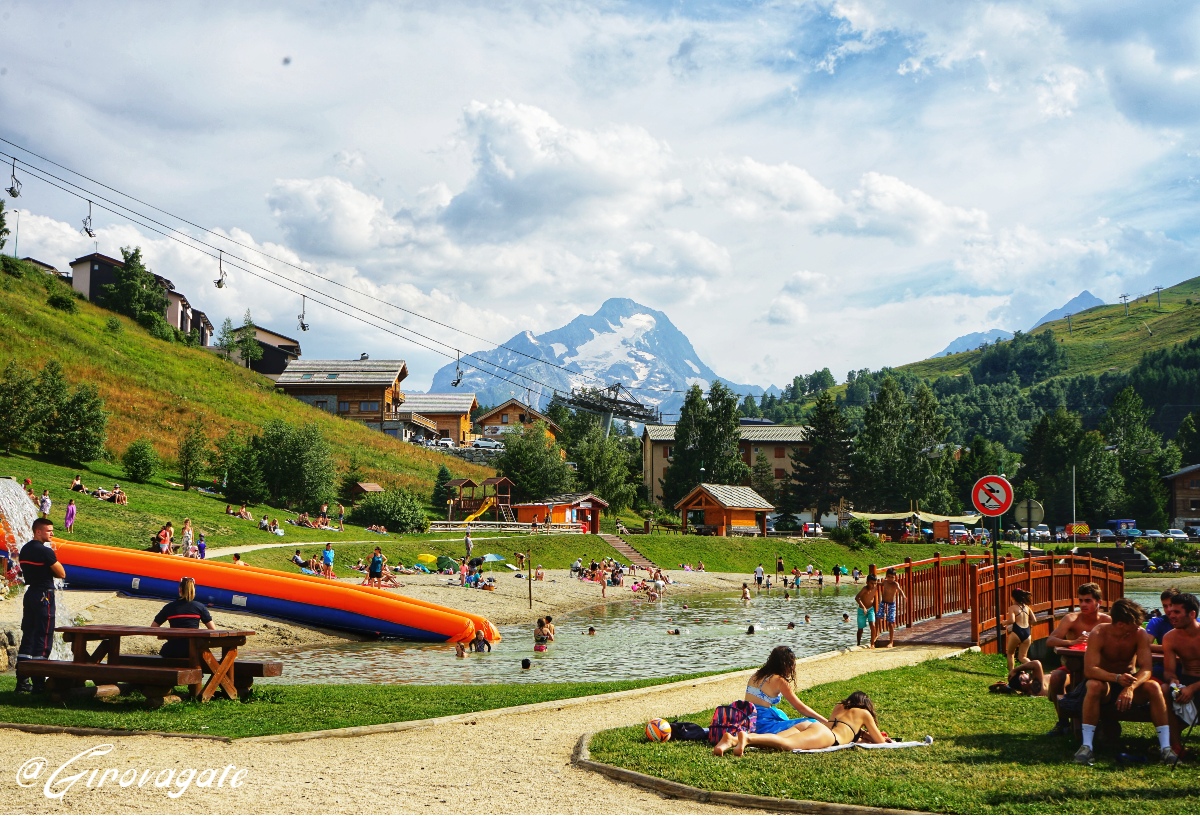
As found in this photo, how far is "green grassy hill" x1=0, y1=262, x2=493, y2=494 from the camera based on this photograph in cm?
5878

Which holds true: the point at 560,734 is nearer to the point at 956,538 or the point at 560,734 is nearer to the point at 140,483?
the point at 140,483

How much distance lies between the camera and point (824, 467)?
81812 mm

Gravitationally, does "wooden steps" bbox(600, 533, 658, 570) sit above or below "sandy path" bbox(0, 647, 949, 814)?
below

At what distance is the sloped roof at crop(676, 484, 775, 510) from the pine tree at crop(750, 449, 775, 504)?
1738 centimetres

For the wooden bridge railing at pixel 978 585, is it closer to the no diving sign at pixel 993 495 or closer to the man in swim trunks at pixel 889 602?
the man in swim trunks at pixel 889 602

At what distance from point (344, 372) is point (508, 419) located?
854 inches

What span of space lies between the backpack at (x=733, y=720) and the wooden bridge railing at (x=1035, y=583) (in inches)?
392

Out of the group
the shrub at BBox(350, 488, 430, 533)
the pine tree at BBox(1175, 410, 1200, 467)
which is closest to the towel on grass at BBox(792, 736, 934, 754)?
the shrub at BBox(350, 488, 430, 533)

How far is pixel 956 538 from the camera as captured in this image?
7175cm

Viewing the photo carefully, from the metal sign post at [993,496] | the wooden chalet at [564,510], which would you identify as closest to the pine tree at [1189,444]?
the wooden chalet at [564,510]

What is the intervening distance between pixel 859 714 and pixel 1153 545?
6910 centimetres

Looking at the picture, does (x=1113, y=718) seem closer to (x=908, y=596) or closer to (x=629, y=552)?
(x=908, y=596)

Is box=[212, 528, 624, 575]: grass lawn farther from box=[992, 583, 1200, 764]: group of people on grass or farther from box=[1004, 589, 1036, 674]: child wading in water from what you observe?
box=[992, 583, 1200, 764]: group of people on grass

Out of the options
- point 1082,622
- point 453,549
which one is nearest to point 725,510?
point 453,549
